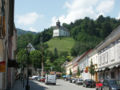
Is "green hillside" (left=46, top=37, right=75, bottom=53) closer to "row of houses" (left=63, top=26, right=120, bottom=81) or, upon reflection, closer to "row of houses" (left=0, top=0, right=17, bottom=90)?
"row of houses" (left=63, top=26, right=120, bottom=81)

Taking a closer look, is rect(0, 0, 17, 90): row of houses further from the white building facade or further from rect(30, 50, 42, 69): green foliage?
rect(30, 50, 42, 69): green foliage

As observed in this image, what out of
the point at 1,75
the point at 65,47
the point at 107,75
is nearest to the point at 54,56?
the point at 65,47

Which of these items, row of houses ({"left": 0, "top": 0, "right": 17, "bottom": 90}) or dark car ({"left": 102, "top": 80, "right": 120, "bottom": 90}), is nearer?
row of houses ({"left": 0, "top": 0, "right": 17, "bottom": 90})

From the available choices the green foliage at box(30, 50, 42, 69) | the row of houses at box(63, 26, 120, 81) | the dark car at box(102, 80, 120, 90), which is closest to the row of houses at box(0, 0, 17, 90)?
the dark car at box(102, 80, 120, 90)

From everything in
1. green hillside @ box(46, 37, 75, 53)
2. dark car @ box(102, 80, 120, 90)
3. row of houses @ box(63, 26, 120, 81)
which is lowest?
dark car @ box(102, 80, 120, 90)

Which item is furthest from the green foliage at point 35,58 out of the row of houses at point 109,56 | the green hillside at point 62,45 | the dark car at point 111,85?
the dark car at point 111,85

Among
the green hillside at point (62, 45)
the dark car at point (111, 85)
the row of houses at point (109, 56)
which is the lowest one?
the dark car at point (111, 85)

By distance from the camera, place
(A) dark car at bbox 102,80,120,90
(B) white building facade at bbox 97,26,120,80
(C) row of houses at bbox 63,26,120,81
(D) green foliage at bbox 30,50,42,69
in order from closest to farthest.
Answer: (A) dark car at bbox 102,80,120,90 < (B) white building facade at bbox 97,26,120,80 < (C) row of houses at bbox 63,26,120,81 < (D) green foliage at bbox 30,50,42,69

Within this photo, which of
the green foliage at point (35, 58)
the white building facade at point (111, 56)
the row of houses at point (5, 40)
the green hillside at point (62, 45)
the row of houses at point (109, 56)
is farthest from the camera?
the green hillside at point (62, 45)

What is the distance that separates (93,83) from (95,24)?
158853mm

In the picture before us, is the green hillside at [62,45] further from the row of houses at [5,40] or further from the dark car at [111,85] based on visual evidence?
the dark car at [111,85]

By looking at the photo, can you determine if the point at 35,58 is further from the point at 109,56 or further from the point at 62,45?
the point at 62,45

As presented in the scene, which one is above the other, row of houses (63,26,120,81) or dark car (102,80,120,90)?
row of houses (63,26,120,81)

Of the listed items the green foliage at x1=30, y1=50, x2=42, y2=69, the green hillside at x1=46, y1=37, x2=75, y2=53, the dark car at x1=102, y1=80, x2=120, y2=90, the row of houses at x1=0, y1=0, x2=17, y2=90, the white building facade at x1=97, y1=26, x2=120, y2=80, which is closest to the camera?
the row of houses at x1=0, y1=0, x2=17, y2=90
